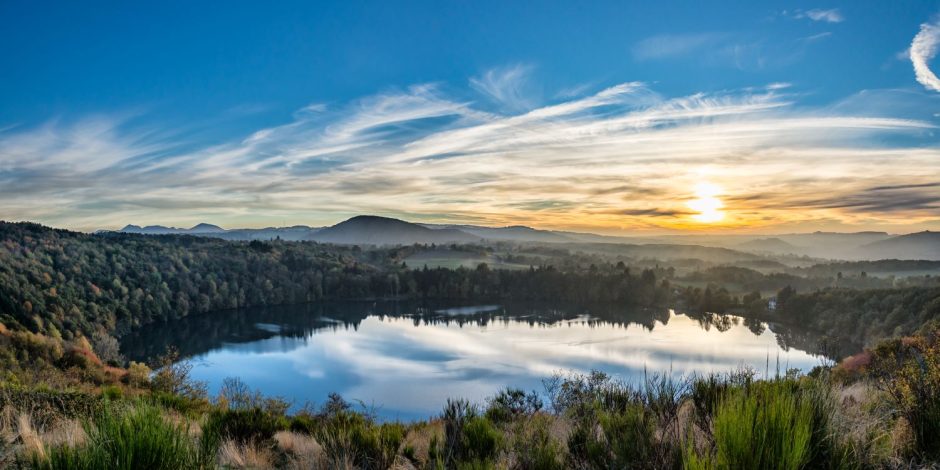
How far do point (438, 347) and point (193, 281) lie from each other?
193ft

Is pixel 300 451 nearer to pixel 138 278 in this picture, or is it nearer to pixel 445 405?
pixel 445 405

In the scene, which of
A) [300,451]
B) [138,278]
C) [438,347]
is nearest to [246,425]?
[300,451]

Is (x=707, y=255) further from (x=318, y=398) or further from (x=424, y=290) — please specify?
(x=318, y=398)

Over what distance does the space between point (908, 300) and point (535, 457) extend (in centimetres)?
8134

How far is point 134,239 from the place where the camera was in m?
115

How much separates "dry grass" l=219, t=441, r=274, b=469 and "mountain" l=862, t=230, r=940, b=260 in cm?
16476

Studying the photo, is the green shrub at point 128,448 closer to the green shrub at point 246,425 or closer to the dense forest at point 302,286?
the green shrub at point 246,425

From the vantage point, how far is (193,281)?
94938mm

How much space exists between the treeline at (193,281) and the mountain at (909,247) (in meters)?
88.8

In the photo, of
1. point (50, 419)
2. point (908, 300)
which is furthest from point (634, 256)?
point (50, 419)

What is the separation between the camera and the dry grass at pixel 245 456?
4733mm

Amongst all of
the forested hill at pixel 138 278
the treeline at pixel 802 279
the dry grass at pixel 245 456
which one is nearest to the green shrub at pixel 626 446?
the dry grass at pixel 245 456

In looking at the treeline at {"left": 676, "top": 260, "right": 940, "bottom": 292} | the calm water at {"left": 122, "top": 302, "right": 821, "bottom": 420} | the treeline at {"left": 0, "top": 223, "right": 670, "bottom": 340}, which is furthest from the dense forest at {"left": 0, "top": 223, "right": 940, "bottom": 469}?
the calm water at {"left": 122, "top": 302, "right": 821, "bottom": 420}

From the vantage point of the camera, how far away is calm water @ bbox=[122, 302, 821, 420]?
44.2 meters
